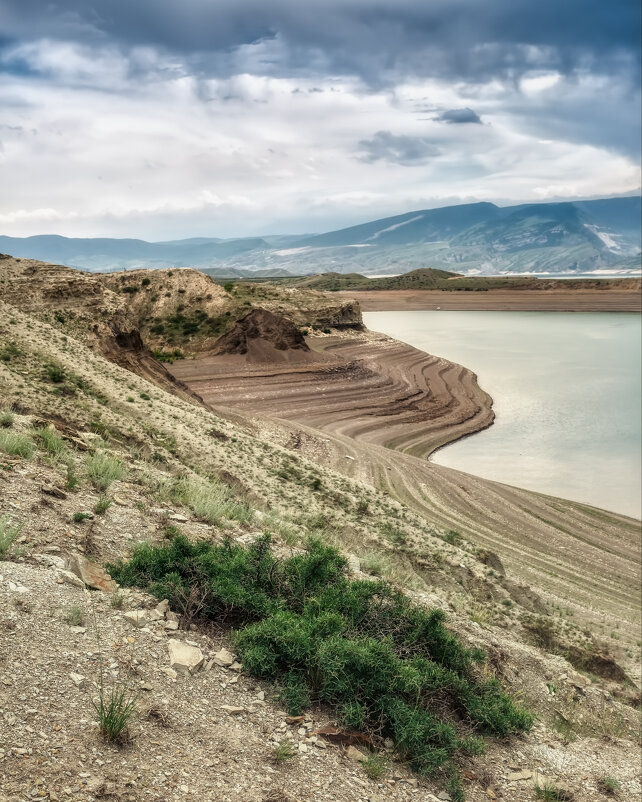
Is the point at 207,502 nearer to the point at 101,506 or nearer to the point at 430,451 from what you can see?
the point at 101,506

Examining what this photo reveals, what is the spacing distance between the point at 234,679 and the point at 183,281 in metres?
41.9

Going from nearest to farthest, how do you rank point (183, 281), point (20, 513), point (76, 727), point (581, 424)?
point (76, 727) → point (20, 513) → point (581, 424) → point (183, 281)

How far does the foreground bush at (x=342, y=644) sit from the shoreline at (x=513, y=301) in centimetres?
8284

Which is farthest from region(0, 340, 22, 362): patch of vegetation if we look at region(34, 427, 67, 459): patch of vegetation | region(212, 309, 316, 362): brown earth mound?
region(212, 309, 316, 362): brown earth mound

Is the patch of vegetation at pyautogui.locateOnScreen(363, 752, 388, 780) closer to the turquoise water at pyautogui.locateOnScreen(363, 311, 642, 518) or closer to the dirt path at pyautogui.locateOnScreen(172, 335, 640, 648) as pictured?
the dirt path at pyautogui.locateOnScreen(172, 335, 640, 648)

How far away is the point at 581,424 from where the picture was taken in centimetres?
3303

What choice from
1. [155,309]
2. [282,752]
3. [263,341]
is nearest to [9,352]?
[282,752]

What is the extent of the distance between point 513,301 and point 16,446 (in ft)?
310

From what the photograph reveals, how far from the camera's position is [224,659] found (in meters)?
5.22

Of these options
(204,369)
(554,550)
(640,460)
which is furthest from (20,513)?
(204,369)

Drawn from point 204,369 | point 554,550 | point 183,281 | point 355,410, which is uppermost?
point 183,281

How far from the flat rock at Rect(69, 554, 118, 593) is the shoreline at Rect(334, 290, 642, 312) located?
83.6 meters

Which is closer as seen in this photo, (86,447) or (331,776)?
(331,776)

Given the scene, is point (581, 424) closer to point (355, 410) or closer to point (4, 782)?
point (355, 410)
